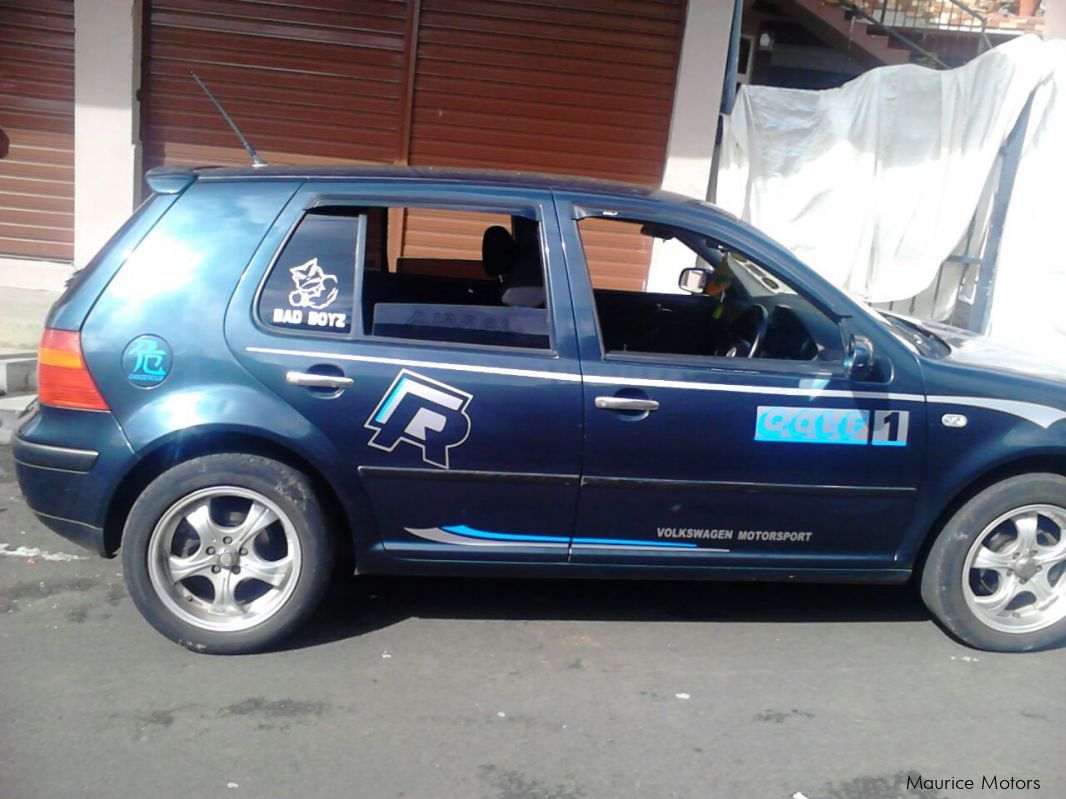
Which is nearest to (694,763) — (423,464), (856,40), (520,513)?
(520,513)

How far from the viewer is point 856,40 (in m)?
11.9

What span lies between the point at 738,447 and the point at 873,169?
497cm

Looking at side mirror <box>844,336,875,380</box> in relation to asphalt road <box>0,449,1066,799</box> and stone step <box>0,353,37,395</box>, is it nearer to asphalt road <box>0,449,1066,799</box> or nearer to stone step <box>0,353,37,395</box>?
asphalt road <box>0,449,1066,799</box>

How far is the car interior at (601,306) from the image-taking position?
380 cm

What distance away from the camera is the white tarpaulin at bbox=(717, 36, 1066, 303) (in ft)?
25.7

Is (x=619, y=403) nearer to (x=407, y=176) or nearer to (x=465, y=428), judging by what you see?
(x=465, y=428)

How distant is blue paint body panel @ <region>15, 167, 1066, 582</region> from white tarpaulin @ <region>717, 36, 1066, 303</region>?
14.0ft

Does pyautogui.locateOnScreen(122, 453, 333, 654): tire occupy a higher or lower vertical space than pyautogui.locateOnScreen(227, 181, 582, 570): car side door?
lower

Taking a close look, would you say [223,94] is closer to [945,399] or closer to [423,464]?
[423,464]

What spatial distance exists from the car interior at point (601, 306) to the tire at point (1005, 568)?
33.4 inches

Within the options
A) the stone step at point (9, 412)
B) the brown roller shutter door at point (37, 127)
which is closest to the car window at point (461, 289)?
the stone step at point (9, 412)

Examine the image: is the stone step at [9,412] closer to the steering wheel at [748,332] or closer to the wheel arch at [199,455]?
the wheel arch at [199,455]

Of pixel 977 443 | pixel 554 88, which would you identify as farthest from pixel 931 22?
pixel 977 443

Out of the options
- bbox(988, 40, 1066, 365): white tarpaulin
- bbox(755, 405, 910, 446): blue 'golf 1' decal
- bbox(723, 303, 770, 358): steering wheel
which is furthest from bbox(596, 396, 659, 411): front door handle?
bbox(988, 40, 1066, 365): white tarpaulin
